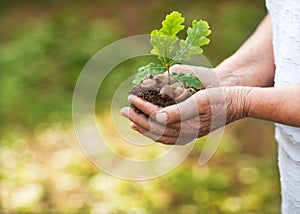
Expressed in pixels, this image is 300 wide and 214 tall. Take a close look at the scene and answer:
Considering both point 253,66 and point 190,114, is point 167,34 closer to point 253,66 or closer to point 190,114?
point 190,114

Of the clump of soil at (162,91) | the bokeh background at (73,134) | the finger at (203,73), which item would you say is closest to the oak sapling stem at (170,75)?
the clump of soil at (162,91)

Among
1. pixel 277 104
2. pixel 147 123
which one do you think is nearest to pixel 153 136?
pixel 147 123

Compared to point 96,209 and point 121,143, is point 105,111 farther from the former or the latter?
point 96,209

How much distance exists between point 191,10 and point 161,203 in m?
2.25

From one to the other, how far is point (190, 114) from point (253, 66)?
0.39 metres

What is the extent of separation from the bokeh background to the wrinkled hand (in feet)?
4.93

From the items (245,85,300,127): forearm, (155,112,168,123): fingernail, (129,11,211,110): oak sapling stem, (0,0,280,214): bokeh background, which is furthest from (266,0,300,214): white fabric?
(0,0,280,214): bokeh background

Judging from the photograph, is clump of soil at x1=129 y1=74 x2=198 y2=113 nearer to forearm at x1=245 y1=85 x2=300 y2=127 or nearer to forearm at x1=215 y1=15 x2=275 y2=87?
forearm at x1=245 y1=85 x2=300 y2=127

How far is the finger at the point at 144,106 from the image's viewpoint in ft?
4.54

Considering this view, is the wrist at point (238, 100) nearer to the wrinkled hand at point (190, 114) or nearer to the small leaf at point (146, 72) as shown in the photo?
the wrinkled hand at point (190, 114)

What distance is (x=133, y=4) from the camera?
202 inches

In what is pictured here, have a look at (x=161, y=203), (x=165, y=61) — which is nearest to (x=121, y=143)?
(x=161, y=203)

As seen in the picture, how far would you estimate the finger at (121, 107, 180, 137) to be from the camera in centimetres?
141

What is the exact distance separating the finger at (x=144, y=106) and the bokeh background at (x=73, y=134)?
62.4 inches
